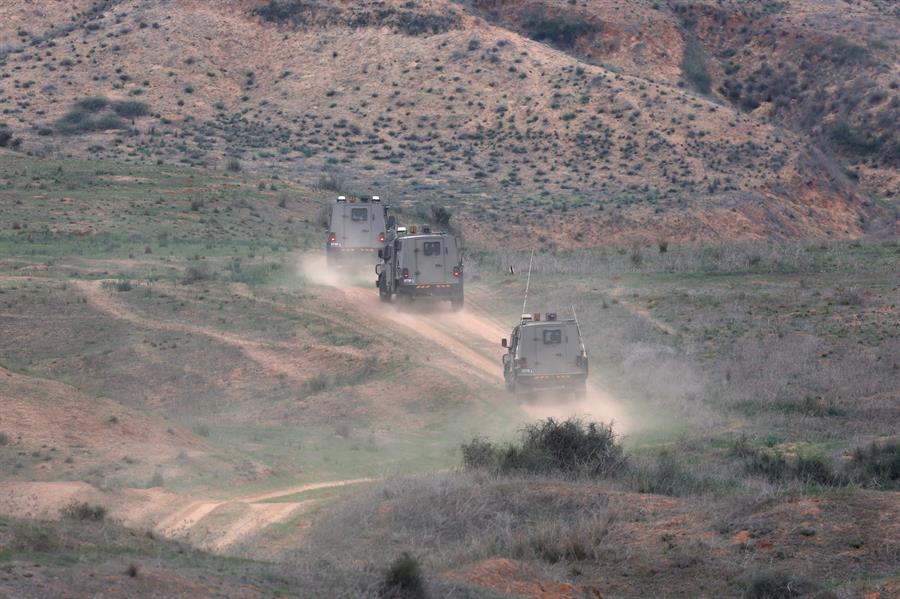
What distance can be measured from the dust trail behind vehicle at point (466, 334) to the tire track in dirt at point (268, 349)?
2685 mm

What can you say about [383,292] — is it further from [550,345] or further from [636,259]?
[636,259]

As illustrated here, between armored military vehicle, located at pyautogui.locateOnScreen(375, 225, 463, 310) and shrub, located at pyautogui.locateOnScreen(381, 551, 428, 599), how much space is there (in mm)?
22101

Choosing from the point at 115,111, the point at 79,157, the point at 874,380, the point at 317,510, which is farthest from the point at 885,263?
the point at 115,111

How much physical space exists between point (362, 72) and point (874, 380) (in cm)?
5733

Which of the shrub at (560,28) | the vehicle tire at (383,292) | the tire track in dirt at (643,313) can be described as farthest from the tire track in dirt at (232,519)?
the shrub at (560,28)

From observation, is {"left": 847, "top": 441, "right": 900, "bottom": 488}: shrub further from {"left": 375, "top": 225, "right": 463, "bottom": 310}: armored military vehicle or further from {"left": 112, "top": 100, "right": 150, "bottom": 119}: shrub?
Result: {"left": 112, "top": 100, "right": 150, "bottom": 119}: shrub

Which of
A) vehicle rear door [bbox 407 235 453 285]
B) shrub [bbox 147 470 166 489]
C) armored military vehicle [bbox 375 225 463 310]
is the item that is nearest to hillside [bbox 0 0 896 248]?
armored military vehicle [bbox 375 225 463 310]

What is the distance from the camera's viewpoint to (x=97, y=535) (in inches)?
525

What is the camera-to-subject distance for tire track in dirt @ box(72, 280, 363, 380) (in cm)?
3039

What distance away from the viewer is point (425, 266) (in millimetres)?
34031

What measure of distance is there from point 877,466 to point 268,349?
16119 millimetres

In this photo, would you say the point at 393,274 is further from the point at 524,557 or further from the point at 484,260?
the point at 524,557

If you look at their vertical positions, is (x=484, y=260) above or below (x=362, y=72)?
below

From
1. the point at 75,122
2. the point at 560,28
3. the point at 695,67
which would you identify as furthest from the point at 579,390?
the point at 560,28
